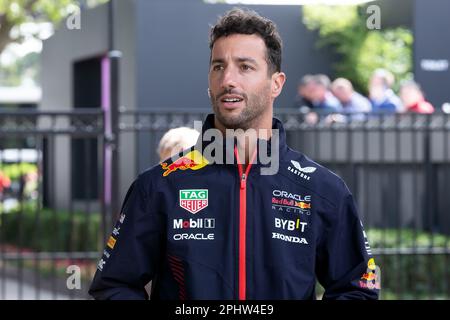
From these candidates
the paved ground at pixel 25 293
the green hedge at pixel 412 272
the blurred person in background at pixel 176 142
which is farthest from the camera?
the paved ground at pixel 25 293

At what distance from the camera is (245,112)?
2.97 m

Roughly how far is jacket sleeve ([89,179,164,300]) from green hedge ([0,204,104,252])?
751 centimetres

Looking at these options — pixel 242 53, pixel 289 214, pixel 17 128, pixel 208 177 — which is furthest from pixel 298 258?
pixel 17 128

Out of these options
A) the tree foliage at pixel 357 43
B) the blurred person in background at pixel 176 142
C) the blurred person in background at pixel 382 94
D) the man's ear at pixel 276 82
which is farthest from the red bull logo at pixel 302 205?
the tree foliage at pixel 357 43

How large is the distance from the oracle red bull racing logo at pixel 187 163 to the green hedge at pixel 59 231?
751 cm

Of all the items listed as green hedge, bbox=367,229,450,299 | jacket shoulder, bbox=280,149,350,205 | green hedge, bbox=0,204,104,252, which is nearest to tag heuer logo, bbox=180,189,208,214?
jacket shoulder, bbox=280,149,350,205

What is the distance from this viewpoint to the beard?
9.71 ft

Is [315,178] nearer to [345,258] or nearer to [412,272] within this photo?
[345,258]

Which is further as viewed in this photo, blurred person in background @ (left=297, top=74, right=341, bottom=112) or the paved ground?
blurred person in background @ (left=297, top=74, right=341, bottom=112)

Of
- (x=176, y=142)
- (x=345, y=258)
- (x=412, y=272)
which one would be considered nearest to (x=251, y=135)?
(x=345, y=258)

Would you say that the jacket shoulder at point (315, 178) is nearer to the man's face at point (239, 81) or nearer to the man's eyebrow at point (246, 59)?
the man's face at point (239, 81)

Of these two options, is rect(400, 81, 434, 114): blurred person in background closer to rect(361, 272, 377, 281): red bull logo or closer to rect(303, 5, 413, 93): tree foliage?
rect(303, 5, 413, 93): tree foliage

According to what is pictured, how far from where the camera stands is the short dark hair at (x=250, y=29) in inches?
119
